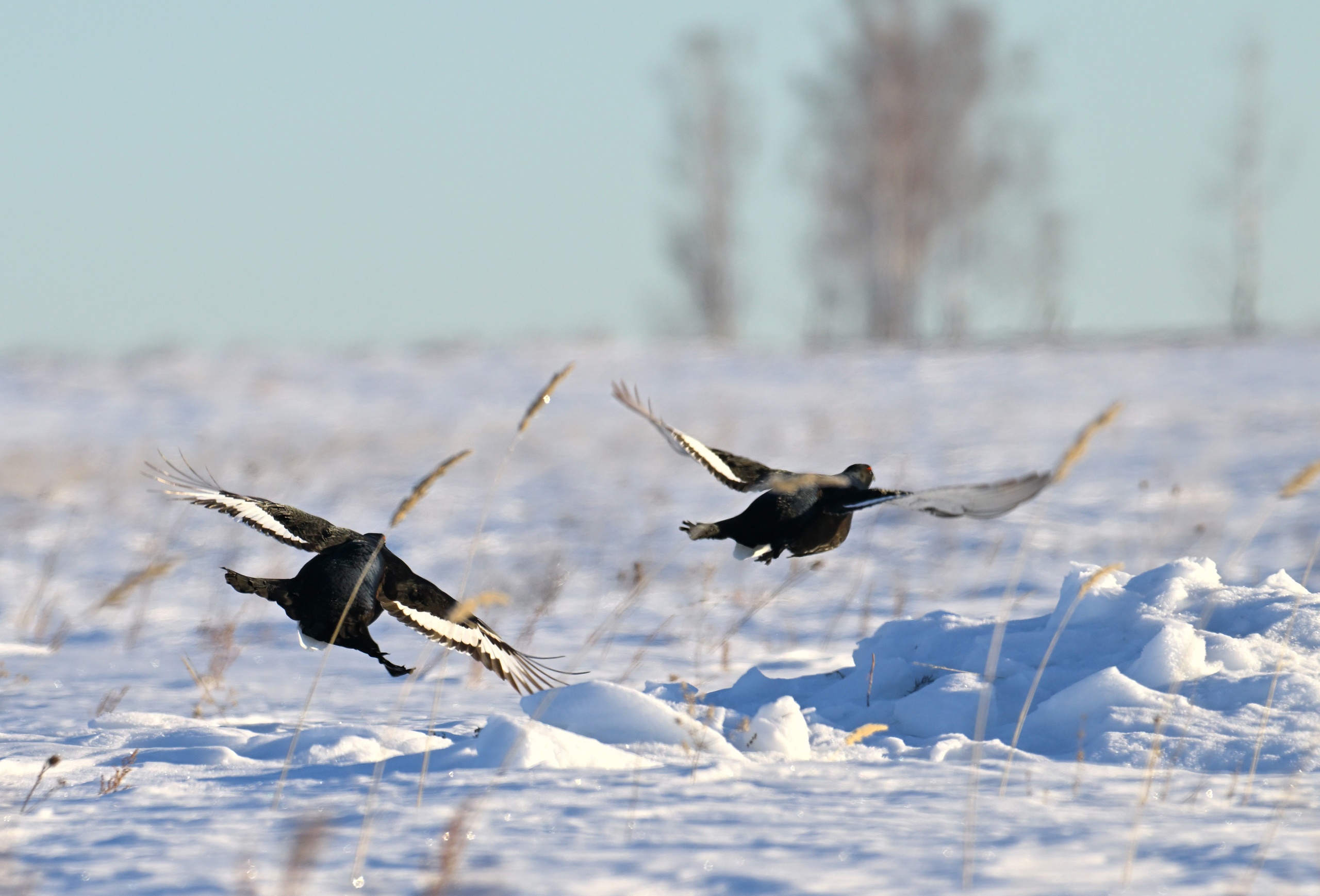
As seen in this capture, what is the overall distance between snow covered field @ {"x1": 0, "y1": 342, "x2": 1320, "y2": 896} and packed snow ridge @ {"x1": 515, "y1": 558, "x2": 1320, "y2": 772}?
15mm

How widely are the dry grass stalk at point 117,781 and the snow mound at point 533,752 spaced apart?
→ 0.84m

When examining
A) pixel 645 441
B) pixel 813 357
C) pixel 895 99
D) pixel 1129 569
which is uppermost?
pixel 895 99

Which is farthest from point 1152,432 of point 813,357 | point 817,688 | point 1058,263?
point 1058,263

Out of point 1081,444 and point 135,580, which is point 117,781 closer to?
point 135,580

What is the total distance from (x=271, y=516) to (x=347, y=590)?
422 mm

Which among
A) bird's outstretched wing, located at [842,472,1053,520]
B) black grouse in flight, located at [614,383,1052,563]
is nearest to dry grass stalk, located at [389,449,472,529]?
bird's outstretched wing, located at [842,472,1053,520]

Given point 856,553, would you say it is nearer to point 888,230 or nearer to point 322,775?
point 322,775

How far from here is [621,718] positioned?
12.8 ft

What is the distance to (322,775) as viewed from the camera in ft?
11.7

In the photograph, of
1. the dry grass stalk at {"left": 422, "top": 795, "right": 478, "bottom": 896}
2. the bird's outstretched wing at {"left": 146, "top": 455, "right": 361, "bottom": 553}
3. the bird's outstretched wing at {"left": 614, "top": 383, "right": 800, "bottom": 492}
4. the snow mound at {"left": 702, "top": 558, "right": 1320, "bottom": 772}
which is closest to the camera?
the dry grass stalk at {"left": 422, "top": 795, "right": 478, "bottom": 896}

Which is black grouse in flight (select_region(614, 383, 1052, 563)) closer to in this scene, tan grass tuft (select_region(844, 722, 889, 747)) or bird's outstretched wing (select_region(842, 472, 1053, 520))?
bird's outstretched wing (select_region(842, 472, 1053, 520))

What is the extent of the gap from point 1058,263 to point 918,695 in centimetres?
2908

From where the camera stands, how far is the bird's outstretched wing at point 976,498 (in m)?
3.27

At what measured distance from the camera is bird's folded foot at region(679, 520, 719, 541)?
4.80 m
